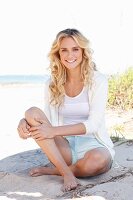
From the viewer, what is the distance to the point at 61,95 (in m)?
3.79

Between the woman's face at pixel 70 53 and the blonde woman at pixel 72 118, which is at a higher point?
the woman's face at pixel 70 53

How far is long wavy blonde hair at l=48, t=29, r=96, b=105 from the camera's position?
12.1 ft

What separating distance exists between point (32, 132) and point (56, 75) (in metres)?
0.55

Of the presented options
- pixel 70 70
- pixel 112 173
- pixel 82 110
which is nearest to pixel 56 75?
pixel 70 70

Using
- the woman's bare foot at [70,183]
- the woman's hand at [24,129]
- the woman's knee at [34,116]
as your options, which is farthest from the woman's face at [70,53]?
the woman's bare foot at [70,183]

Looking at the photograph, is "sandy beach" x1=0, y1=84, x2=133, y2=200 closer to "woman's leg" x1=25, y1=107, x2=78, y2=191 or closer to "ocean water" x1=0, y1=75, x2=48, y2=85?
"woman's leg" x1=25, y1=107, x2=78, y2=191

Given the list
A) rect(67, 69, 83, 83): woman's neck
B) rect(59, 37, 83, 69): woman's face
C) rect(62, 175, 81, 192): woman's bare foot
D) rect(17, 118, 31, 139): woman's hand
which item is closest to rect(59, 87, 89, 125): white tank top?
rect(67, 69, 83, 83): woman's neck

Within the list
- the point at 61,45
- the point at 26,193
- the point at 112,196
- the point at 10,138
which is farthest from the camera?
the point at 10,138

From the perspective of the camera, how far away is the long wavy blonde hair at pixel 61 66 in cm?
368

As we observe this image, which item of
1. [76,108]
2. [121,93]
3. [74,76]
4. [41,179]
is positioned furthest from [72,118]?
[121,93]

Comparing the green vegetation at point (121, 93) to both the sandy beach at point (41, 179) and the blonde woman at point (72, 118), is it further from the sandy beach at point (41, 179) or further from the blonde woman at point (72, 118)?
the blonde woman at point (72, 118)

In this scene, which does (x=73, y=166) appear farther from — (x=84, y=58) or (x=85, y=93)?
(x=84, y=58)

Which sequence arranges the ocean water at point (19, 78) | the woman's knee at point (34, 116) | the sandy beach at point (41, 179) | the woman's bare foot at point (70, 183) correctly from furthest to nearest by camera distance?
the ocean water at point (19, 78)
the woman's knee at point (34, 116)
the woman's bare foot at point (70, 183)
the sandy beach at point (41, 179)

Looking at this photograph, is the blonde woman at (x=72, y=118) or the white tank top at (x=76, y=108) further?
the white tank top at (x=76, y=108)
